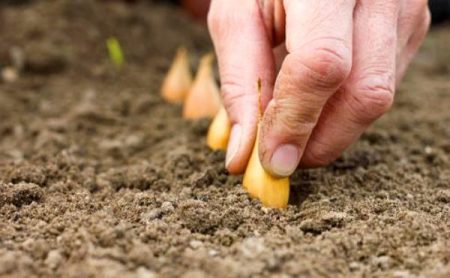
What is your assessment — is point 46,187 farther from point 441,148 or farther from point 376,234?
point 441,148

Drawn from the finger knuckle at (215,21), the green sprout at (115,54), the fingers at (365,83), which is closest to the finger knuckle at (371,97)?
the fingers at (365,83)

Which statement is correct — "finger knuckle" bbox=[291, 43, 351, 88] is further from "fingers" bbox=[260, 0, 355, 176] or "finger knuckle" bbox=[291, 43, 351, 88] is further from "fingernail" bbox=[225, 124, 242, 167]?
"fingernail" bbox=[225, 124, 242, 167]

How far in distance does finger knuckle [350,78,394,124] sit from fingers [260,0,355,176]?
0.08m

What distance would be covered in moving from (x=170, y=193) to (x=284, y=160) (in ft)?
0.65

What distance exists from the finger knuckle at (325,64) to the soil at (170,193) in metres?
0.20

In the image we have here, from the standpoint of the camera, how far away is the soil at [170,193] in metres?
0.79

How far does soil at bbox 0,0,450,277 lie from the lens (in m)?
0.79

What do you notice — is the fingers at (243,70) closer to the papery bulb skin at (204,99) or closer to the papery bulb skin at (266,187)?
the papery bulb skin at (266,187)

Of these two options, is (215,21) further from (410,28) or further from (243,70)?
(410,28)

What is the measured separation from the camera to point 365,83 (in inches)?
39.4

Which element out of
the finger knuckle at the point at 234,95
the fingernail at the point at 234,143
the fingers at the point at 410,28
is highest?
the fingers at the point at 410,28

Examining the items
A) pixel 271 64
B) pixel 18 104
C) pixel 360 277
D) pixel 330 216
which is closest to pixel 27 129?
pixel 18 104

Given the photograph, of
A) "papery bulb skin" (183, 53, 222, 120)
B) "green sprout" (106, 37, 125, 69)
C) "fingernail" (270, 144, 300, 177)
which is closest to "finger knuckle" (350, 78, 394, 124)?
"fingernail" (270, 144, 300, 177)

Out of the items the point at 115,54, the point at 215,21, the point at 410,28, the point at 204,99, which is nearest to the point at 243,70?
the point at 215,21
